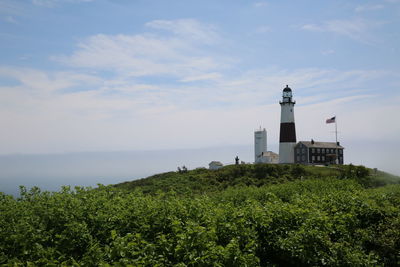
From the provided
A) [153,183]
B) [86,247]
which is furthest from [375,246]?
[153,183]

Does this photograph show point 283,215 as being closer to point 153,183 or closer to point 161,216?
point 161,216

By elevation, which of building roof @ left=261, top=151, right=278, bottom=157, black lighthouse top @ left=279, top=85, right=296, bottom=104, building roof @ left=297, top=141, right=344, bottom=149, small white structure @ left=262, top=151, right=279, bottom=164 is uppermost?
black lighthouse top @ left=279, top=85, right=296, bottom=104

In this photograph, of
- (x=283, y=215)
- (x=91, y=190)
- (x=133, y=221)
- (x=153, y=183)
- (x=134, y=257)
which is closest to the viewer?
(x=134, y=257)

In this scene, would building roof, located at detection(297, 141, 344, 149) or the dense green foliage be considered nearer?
the dense green foliage

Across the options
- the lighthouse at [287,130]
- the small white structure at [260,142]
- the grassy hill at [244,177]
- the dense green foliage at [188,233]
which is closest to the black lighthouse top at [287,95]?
the lighthouse at [287,130]

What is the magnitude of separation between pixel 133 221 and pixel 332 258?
18.5ft

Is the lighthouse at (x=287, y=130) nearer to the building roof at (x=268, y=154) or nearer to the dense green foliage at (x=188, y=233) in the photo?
the building roof at (x=268, y=154)

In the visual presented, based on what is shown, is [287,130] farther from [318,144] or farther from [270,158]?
[270,158]

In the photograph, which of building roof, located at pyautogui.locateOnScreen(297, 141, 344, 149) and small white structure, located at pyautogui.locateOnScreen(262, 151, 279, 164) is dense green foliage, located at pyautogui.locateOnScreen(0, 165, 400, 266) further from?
small white structure, located at pyautogui.locateOnScreen(262, 151, 279, 164)

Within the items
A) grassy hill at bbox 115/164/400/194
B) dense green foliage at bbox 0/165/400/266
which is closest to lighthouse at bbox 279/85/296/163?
grassy hill at bbox 115/164/400/194

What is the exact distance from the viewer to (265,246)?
983 centimetres

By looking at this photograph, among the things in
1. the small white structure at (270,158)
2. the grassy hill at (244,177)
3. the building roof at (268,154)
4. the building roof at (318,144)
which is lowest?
the grassy hill at (244,177)

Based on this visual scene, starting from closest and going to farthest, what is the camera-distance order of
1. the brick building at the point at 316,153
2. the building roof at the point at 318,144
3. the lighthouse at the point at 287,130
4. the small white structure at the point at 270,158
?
1. the lighthouse at the point at 287,130
2. the brick building at the point at 316,153
3. the building roof at the point at 318,144
4. the small white structure at the point at 270,158

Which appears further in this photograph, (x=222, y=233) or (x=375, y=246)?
(x=375, y=246)
